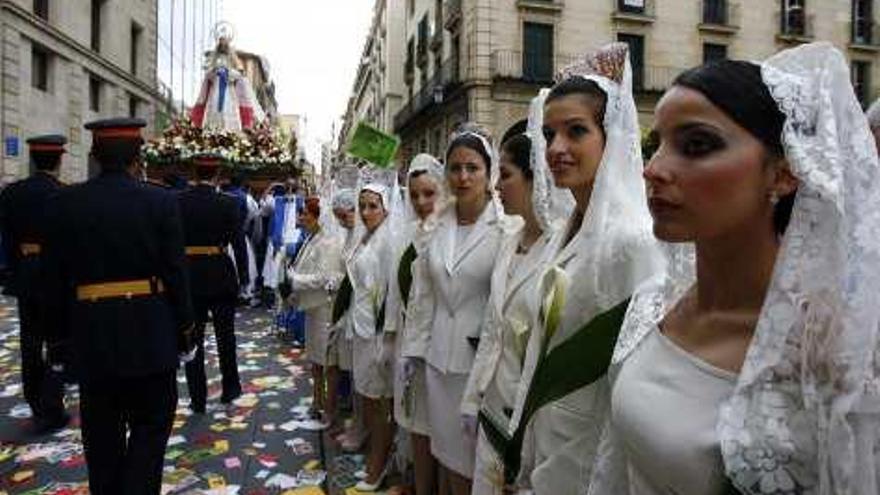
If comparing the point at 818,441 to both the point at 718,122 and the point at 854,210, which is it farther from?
the point at 718,122

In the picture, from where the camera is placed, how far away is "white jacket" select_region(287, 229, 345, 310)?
5.86 m

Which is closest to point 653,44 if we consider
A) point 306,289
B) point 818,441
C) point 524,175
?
point 306,289

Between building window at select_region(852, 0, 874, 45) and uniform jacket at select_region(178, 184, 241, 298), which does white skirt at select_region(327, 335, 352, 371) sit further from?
building window at select_region(852, 0, 874, 45)

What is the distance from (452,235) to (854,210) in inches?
95.9

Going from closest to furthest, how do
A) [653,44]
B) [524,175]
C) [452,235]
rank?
[524,175], [452,235], [653,44]

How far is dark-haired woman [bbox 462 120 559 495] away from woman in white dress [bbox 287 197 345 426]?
293 centimetres

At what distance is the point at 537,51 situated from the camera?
86.3 feet

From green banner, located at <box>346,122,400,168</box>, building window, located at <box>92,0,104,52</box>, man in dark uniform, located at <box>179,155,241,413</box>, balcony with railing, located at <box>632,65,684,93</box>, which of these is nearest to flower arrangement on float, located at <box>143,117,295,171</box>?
man in dark uniform, located at <box>179,155,241,413</box>

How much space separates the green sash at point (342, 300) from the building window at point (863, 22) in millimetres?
31478

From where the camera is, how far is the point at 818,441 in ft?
4.11

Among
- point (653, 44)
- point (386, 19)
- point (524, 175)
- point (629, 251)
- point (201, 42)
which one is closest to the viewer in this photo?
point (629, 251)

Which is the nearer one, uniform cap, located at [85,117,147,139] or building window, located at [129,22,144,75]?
uniform cap, located at [85,117,147,139]

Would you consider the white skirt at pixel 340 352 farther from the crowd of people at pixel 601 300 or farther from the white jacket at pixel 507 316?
the white jacket at pixel 507 316

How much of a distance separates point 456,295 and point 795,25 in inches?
1193
